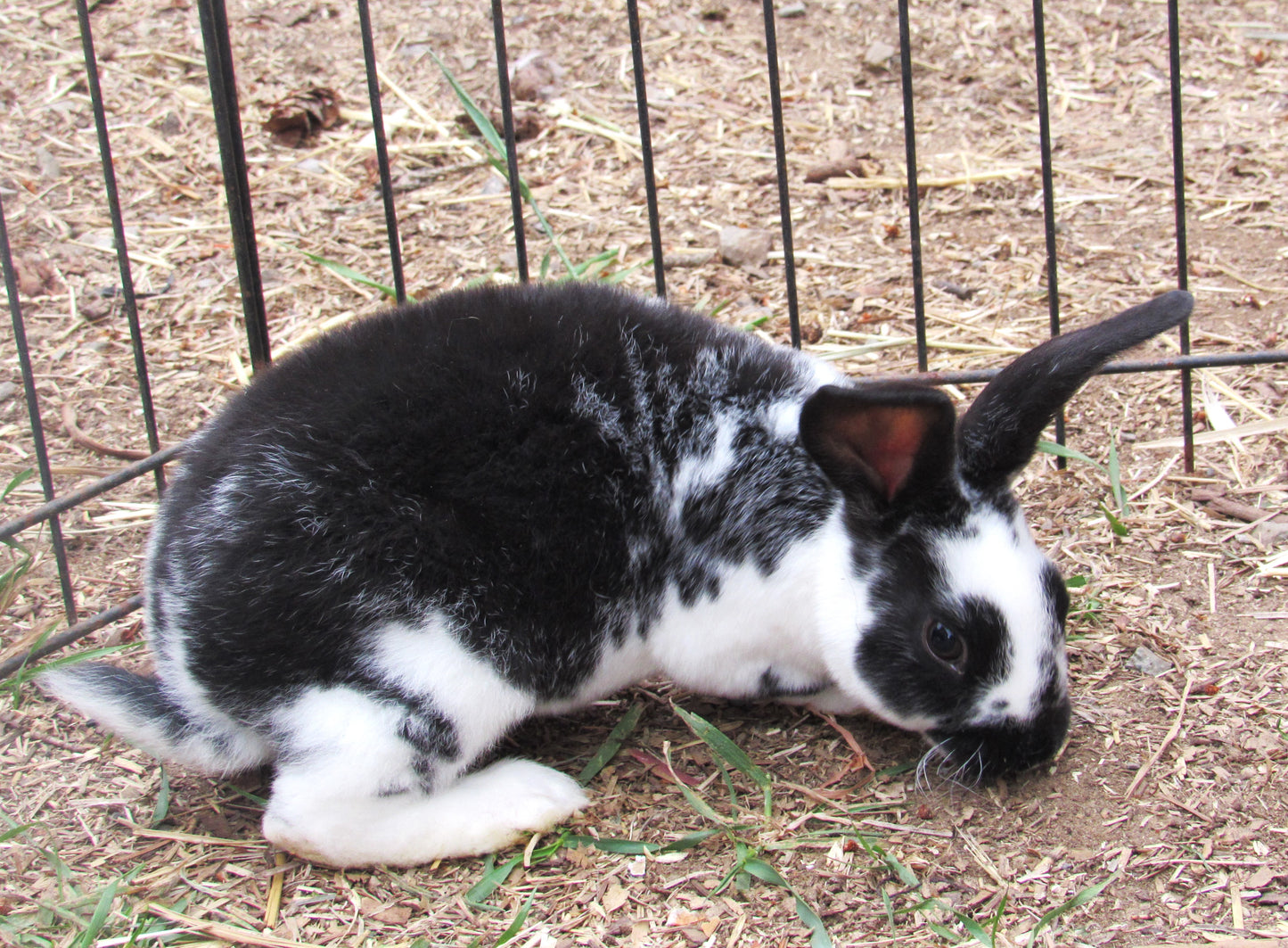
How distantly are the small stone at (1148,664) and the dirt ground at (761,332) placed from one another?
0.5 inches

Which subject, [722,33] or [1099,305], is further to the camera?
[722,33]

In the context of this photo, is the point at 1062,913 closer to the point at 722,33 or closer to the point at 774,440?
the point at 774,440

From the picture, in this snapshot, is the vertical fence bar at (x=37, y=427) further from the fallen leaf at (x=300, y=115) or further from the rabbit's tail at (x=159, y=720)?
the fallen leaf at (x=300, y=115)

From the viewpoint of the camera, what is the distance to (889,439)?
2471 mm

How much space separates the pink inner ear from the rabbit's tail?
1373 millimetres

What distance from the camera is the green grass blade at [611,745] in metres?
2.79

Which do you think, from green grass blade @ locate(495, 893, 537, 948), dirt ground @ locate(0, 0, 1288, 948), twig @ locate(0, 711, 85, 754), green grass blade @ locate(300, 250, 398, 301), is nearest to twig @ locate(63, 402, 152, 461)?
dirt ground @ locate(0, 0, 1288, 948)

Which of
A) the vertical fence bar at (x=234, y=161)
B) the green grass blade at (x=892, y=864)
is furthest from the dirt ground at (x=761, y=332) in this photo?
the vertical fence bar at (x=234, y=161)

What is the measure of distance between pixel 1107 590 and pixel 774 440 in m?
1.13

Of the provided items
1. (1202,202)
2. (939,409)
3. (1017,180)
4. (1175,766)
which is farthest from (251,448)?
(1202,202)

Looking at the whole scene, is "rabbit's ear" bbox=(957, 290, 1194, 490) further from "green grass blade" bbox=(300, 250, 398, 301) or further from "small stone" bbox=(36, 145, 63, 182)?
"small stone" bbox=(36, 145, 63, 182)

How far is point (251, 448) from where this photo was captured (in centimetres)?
254

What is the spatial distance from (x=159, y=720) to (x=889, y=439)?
162 cm

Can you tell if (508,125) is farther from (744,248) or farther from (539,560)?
(539,560)
